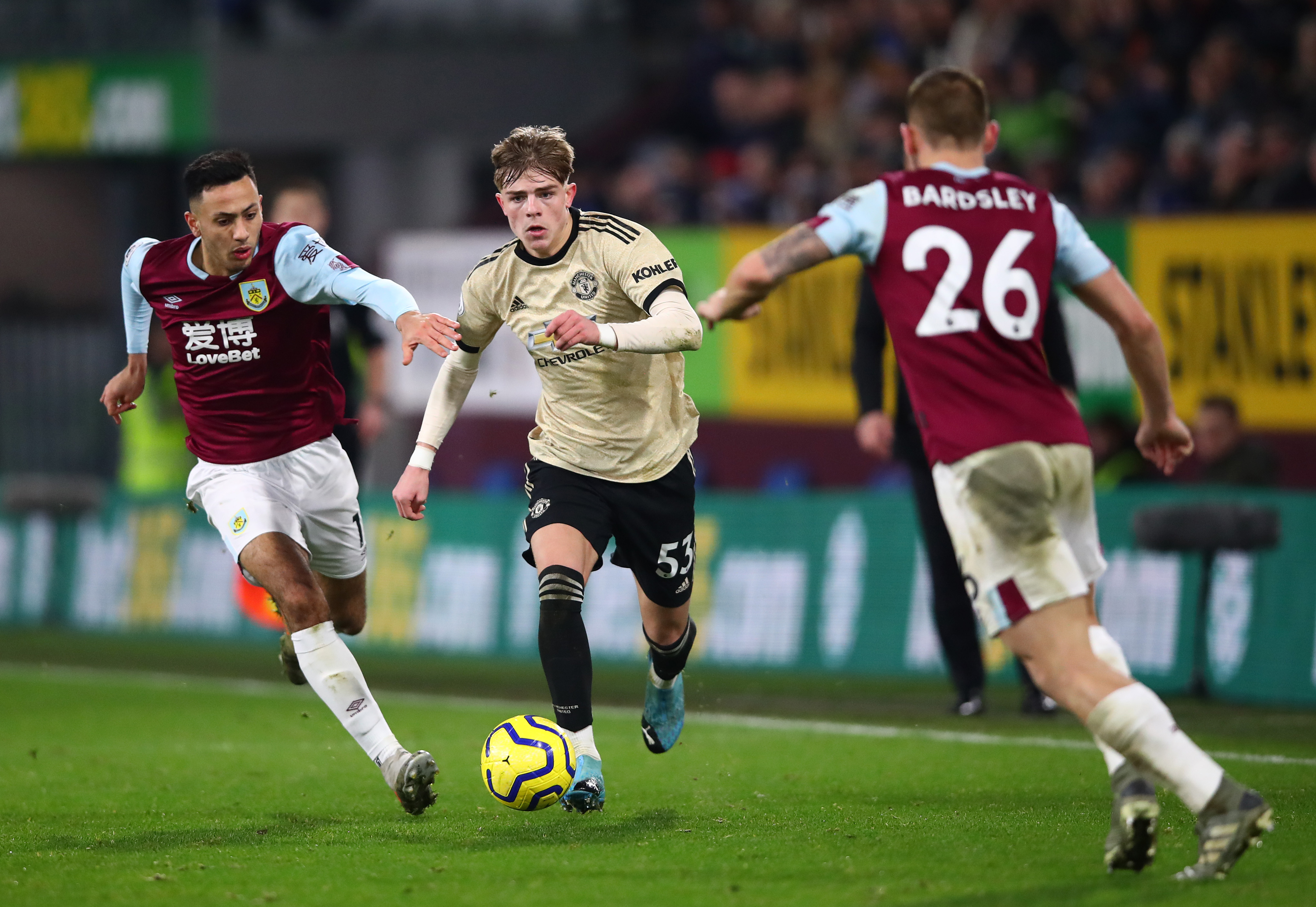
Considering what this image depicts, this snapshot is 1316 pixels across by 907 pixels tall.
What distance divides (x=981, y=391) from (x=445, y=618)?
9479 millimetres

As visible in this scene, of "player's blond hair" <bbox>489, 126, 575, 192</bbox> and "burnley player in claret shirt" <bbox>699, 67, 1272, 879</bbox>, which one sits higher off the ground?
"player's blond hair" <bbox>489, 126, 575, 192</bbox>

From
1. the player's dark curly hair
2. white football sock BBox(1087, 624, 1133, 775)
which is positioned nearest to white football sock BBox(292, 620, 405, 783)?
the player's dark curly hair

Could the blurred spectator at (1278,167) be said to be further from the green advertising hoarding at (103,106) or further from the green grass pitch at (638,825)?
the green advertising hoarding at (103,106)

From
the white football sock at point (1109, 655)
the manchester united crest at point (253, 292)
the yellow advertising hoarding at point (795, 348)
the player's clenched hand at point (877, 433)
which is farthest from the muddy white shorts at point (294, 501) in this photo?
the yellow advertising hoarding at point (795, 348)

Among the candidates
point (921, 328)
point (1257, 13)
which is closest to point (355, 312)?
point (921, 328)

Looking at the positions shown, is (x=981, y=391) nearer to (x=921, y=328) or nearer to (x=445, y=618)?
(x=921, y=328)

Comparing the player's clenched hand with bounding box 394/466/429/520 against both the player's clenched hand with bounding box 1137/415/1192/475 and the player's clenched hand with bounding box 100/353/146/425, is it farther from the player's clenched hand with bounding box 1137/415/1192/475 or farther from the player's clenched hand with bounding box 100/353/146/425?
the player's clenched hand with bounding box 1137/415/1192/475

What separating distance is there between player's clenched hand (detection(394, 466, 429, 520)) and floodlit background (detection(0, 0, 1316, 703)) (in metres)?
1.45

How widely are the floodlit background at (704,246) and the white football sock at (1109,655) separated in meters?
3.50

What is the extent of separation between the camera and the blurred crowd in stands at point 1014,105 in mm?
13195

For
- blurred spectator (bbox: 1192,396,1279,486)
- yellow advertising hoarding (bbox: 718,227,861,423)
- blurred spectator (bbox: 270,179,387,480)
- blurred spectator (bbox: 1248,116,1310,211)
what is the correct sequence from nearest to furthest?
1. blurred spectator (bbox: 270,179,387,480)
2. blurred spectator (bbox: 1192,396,1279,486)
3. blurred spectator (bbox: 1248,116,1310,211)
4. yellow advertising hoarding (bbox: 718,227,861,423)

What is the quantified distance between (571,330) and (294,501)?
1.71 meters

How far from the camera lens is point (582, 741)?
6680 millimetres

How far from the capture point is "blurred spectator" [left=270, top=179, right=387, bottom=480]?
995cm
